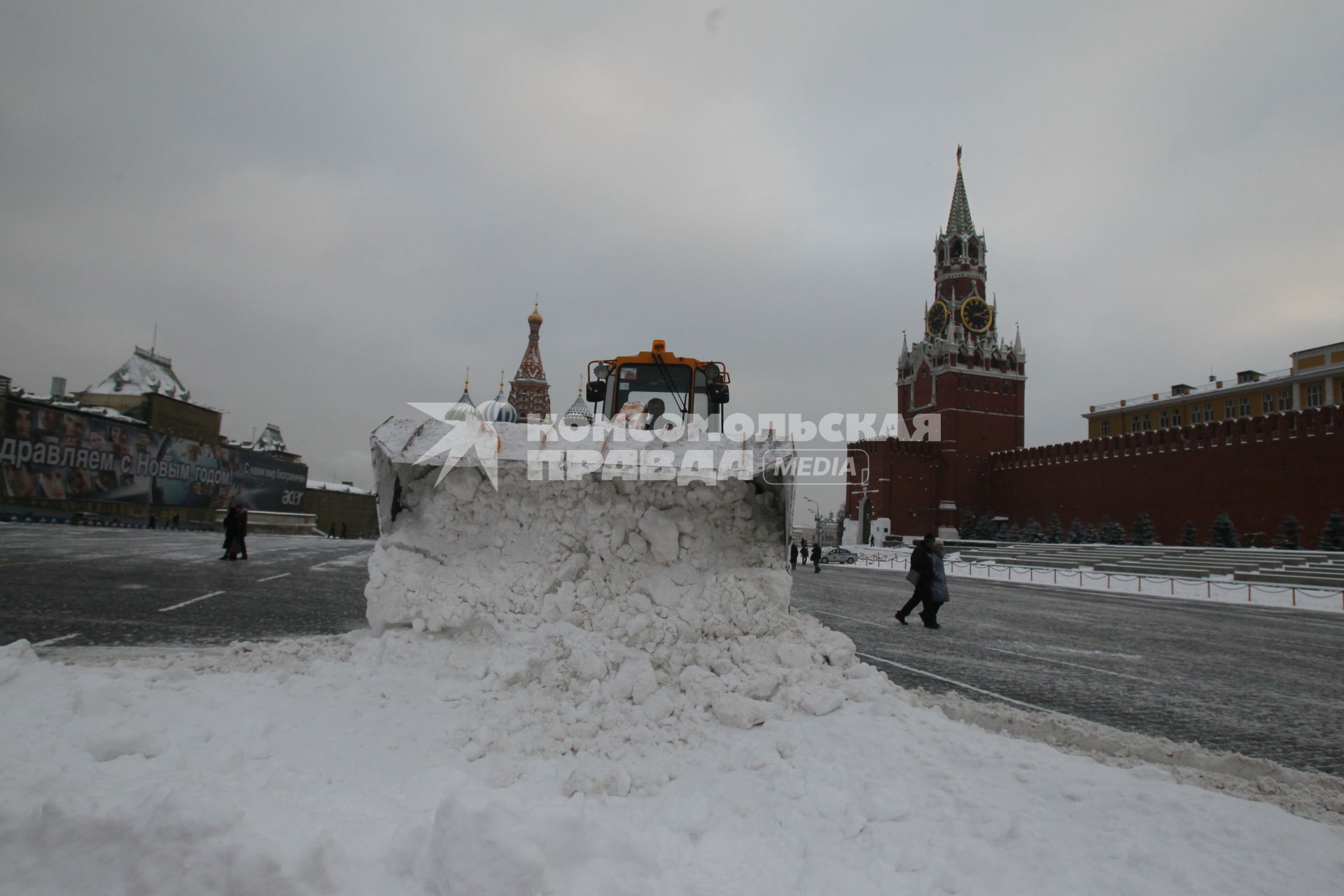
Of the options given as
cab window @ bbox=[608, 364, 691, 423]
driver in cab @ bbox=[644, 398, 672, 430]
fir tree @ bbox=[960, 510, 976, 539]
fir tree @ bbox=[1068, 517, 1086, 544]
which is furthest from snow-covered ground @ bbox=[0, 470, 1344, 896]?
fir tree @ bbox=[960, 510, 976, 539]

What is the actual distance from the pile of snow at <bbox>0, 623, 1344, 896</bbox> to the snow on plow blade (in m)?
0.34

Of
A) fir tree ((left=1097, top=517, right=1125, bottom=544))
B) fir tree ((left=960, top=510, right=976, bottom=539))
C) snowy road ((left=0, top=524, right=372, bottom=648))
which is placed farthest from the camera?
fir tree ((left=960, top=510, right=976, bottom=539))

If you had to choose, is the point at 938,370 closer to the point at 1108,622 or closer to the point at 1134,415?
the point at 1134,415

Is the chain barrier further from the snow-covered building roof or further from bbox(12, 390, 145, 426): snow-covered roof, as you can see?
the snow-covered building roof

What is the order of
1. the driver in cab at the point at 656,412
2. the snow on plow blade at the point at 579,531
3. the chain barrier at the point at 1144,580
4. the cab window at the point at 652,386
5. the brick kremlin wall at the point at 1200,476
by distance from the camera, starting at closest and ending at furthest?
the snow on plow blade at the point at 579,531, the driver in cab at the point at 656,412, the cab window at the point at 652,386, the chain barrier at the point at 1144,580, the brick kremlin wall at the point at 1200,476


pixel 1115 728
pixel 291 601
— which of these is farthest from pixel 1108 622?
pixel 291 601

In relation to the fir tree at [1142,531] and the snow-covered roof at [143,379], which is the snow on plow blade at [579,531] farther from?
the snow-covered roof at [143,379]

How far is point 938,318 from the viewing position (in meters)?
69.1

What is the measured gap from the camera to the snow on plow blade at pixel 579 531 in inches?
159

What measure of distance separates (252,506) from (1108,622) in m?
58.5

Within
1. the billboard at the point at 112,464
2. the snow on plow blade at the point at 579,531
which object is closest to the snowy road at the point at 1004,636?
A: the snow on plow blade at the point at 579,531

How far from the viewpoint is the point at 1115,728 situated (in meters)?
4.55

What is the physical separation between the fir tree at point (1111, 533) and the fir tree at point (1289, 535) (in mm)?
8390

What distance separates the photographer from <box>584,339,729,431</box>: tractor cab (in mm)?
8125
